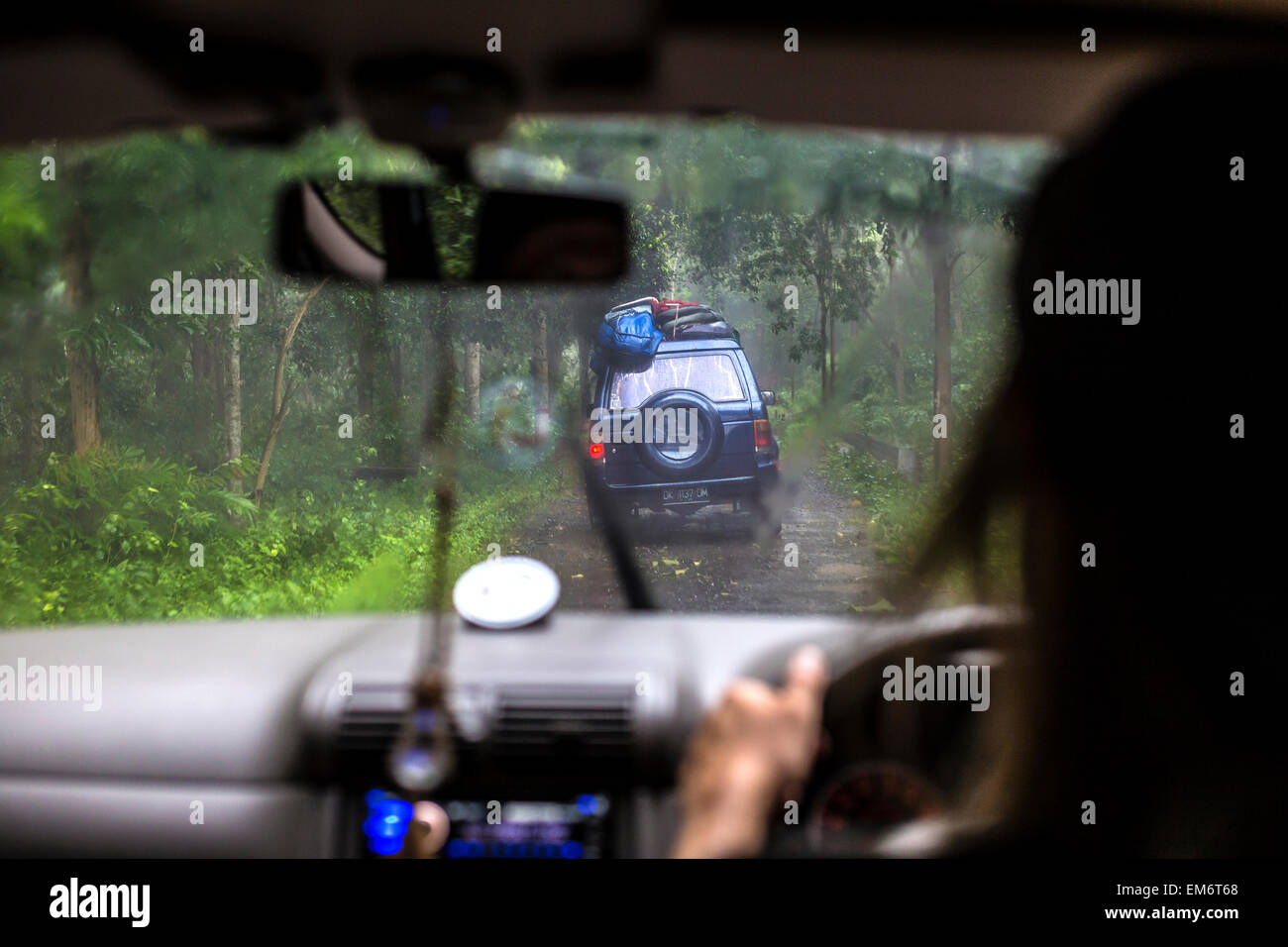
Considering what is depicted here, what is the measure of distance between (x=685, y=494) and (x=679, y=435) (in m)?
0.50

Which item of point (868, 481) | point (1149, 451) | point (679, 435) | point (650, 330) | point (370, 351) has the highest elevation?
point (370, 351)

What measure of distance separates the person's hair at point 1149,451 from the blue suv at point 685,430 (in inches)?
92.3

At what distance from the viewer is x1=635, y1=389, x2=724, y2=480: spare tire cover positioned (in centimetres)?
347

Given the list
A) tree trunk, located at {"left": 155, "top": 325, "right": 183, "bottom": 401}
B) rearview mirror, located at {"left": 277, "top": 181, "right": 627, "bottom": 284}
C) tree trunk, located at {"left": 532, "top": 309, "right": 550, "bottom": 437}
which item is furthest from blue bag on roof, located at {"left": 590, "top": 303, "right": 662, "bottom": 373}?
tree trunk, located at {"left": 155, "top": 325, "right": 183, "bottom": 401}

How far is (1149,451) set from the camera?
1.03 metres

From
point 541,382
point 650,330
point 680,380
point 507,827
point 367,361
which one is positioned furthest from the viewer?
point 541,382

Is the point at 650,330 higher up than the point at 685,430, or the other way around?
the point at 650,330

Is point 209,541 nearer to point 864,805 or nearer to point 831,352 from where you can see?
point 831,352

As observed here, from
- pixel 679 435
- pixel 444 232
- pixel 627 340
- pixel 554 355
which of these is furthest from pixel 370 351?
pixel 444 232

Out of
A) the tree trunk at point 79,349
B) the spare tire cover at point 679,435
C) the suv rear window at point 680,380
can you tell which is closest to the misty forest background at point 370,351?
the tree trunk at point 79,349

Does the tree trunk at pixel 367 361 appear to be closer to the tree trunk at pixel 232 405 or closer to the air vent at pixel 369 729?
the tree trunk at pixel 232 405

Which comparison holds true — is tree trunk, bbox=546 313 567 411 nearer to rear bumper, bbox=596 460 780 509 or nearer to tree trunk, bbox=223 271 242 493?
rear bumper, bbox=596 460 780 509

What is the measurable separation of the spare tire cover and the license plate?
0.10 m

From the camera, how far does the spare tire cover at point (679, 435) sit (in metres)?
3.47
